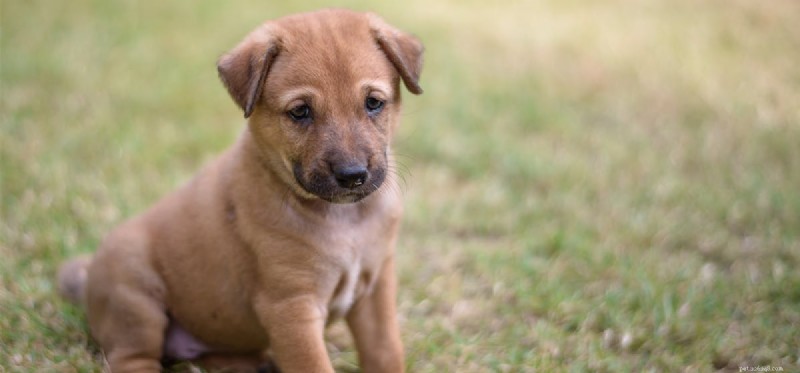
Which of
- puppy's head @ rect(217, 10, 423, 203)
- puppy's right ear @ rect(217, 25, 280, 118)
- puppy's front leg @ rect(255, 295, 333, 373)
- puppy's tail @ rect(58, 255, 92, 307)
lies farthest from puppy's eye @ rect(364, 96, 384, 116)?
puppy's tail @ rect(58, 255, 92, 307)

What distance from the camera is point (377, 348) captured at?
4473mm

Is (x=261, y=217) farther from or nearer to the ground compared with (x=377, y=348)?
farther from the ground

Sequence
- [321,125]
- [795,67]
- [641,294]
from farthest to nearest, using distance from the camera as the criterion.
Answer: [795,67] → [641,294] → [321,125]

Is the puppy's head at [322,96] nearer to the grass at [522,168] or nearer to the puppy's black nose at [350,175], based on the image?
the puppy's black nose at [350,175]

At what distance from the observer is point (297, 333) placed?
393 centimetres

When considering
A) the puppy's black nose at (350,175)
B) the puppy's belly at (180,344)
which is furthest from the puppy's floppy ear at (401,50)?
the puppy's belly at (180,344)

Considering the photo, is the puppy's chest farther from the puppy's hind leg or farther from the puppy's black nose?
the puppy's hind leg

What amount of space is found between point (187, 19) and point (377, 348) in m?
7.99

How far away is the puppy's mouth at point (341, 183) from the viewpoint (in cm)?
381

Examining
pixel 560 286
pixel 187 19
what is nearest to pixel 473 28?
pixel 187 19

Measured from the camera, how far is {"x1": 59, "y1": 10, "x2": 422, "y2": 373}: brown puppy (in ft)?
12.9

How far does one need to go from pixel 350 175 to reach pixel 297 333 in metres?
0.77

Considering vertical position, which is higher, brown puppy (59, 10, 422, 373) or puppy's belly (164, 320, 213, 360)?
brown puppy (59, 10, 422, 373)

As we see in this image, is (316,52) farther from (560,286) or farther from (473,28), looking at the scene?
(473,28)
